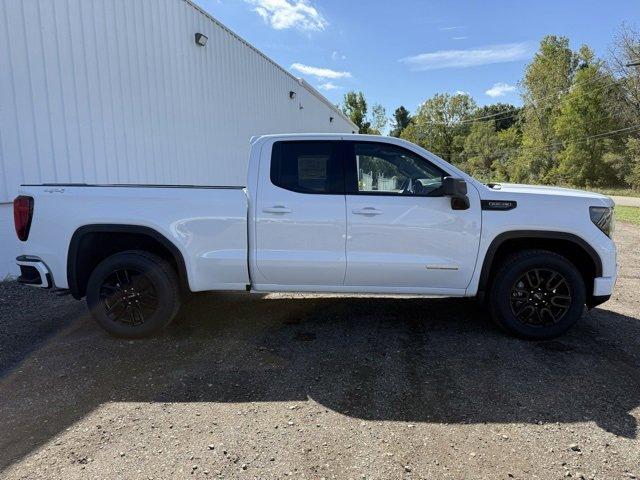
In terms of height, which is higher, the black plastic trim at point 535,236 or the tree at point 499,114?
the tree at point 499,114

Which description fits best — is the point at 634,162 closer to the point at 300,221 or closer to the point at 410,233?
the point at 410,233

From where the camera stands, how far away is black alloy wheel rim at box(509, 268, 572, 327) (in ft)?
13.9

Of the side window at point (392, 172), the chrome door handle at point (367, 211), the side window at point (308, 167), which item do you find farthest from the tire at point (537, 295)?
the side window at point (308, 167)

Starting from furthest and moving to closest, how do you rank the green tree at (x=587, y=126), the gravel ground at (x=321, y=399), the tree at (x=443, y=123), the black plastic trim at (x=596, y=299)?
the tree at (x=443, y=123) < the green tree at (x=587, y=126) < the black plastic trim at (x=596, y=299) < the gravel ground at (x=321, y=399)

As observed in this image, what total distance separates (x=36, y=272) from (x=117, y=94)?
529 centimetres

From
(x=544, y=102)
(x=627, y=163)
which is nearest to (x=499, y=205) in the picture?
(x=627, y=163)

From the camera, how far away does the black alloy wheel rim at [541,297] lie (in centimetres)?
425

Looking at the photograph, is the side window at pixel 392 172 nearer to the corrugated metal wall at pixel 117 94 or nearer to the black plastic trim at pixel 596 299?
the black plastic trim at pixel 596 299

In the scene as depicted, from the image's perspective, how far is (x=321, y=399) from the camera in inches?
132

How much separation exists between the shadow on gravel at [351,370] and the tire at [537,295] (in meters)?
0.18

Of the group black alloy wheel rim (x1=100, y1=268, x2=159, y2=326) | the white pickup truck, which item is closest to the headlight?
the white pickup truck

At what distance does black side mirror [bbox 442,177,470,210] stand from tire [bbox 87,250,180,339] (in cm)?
274

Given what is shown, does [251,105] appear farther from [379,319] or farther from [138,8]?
[379,319]

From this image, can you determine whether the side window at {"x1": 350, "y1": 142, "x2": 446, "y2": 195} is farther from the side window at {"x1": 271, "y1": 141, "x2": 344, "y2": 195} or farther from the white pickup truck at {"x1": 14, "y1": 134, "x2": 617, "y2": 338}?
the side window at {"x1": 271, "y1": 141, "x2": 344, "y2": 195}
